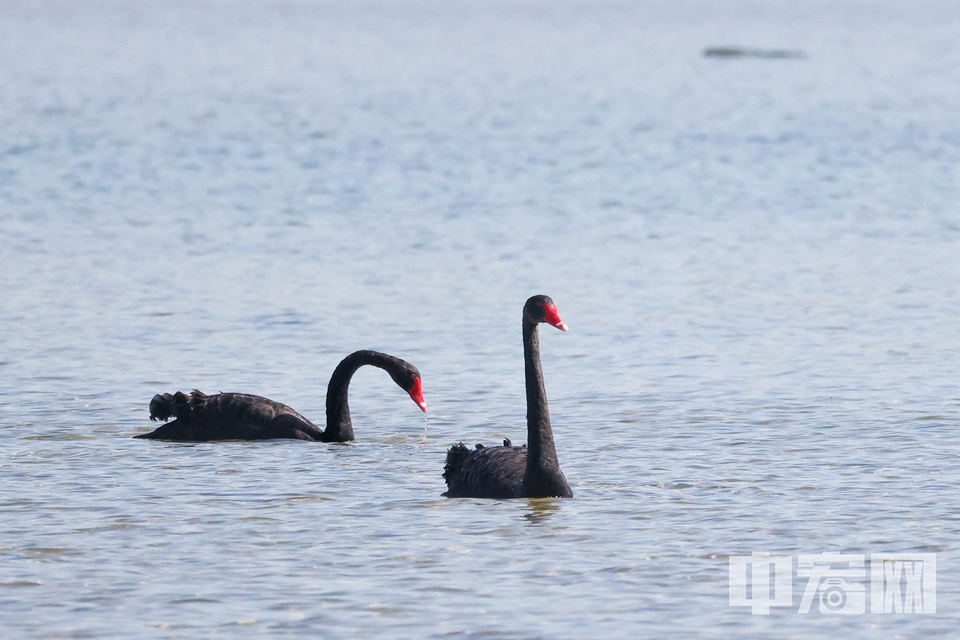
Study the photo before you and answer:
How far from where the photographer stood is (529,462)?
420 inches

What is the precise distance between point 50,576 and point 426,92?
4674cm

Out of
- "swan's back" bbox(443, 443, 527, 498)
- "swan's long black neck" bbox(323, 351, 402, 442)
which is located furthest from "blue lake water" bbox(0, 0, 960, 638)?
"swan's long black neck" bbox(323, 351, 402, 442)

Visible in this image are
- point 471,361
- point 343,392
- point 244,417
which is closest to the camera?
point 244,417

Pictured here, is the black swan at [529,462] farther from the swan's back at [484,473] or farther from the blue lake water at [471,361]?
the blue lake water at [471,361]

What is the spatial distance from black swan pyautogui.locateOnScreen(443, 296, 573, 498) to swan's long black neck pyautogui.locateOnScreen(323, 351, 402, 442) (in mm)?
1898

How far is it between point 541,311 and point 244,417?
3089 millimetres

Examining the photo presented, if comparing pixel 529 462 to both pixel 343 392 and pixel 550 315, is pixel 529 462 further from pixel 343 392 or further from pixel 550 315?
pixel 343 392

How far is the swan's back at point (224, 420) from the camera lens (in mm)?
12836

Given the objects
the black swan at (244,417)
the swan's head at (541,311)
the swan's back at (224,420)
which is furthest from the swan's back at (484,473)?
the swan's back at (224,420)

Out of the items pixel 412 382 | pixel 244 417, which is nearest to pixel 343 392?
pixel 412 382

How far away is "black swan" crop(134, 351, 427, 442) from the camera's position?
12839 millimetres

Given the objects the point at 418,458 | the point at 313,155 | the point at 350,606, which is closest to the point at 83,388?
the point at 418,458

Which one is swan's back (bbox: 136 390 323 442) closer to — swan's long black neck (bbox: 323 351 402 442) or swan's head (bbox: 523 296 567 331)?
swan's long black neck (bbox: 323 351 402 442)

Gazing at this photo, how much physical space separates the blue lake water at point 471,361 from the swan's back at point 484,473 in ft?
0.32
